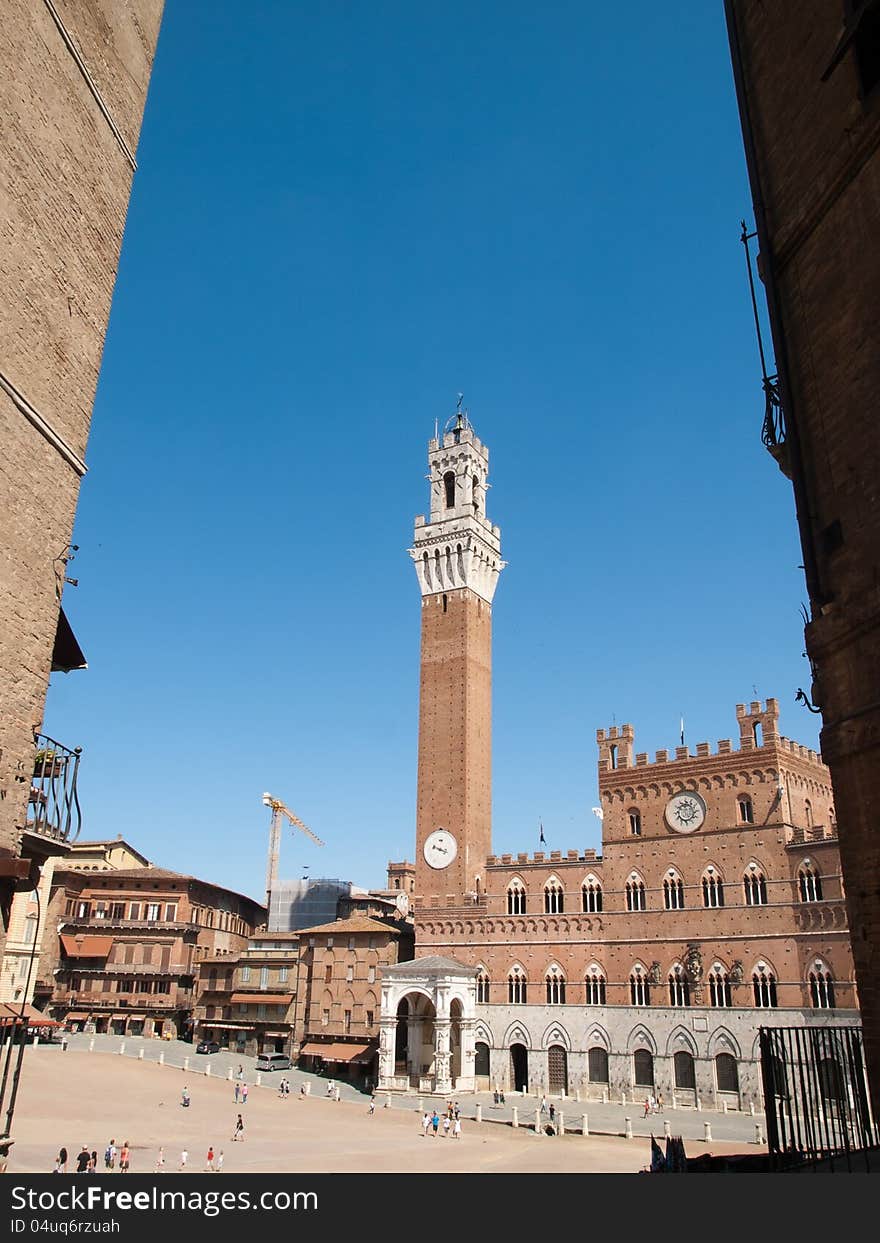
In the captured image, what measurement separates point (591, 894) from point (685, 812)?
5.91 metres

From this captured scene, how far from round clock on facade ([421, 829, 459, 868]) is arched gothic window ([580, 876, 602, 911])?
721 centimetres

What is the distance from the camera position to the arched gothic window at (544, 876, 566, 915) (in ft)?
145

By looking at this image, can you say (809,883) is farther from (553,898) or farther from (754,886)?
(553,898)

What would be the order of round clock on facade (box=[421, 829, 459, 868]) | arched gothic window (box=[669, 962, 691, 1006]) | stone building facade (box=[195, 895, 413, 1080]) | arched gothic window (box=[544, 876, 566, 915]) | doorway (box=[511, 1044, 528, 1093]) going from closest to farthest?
arched gothic window (box=[669, 962, 691, 1006])
doorway (box=[511, 1044, 528, 1093])
arched gothic window (box=[544, 876, 566, 915])
stone building facade (box=[195, 895, 413, 1080])
round clock on facade (box=[421, 829, 459, 868])

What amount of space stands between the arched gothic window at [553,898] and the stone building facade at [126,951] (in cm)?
2245

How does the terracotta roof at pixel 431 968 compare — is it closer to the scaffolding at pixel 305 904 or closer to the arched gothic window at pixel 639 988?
the arched gothic window at pixel 639 988

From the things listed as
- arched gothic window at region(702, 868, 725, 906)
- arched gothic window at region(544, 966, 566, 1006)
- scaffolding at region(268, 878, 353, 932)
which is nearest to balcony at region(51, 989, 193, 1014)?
scaffolding at region(268, 878, 353, 932)

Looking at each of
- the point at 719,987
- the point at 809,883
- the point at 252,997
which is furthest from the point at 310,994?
the point at 809,883

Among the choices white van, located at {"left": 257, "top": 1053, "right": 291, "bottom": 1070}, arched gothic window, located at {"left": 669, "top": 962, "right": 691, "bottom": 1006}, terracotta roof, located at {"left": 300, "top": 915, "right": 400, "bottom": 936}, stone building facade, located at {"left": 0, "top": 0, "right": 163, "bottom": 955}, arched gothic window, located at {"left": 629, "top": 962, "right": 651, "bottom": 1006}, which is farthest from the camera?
terracotta roof, located at {"left": 300, "top": 915, "right": 400, "bottom": 936}

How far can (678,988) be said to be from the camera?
3959cm

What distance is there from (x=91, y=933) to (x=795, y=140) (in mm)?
57771

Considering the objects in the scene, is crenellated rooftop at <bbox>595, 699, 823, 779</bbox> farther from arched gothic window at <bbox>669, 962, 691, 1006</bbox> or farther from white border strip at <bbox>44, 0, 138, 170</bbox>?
white border strip at <bbox>44, 0, 138, 170</bbox>

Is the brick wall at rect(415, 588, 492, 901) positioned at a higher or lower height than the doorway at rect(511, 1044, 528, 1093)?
higher

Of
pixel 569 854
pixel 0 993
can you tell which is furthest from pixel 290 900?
pixel 569 854
